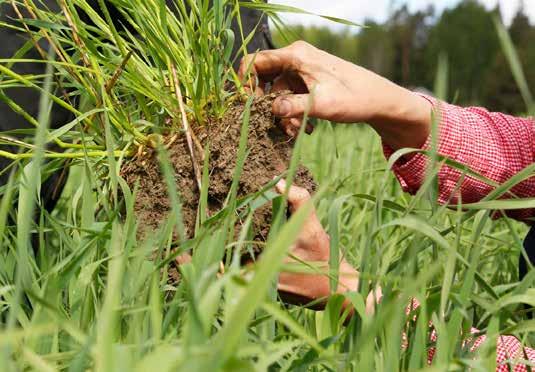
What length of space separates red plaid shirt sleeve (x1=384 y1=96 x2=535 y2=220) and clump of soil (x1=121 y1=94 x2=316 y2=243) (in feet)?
1.14

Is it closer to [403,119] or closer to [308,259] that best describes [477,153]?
[403,119]

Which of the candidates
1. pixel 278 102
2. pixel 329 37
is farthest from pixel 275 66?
pixel 329 37

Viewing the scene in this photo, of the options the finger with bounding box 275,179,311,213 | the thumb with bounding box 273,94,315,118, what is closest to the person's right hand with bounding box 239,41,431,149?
the thumb with bounding box 273,94,315,118

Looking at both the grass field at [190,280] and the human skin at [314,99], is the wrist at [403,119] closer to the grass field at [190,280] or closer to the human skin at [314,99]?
the human skin at [314,99]

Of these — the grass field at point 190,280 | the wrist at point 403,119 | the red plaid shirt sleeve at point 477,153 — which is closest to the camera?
the grass field at point 190,280

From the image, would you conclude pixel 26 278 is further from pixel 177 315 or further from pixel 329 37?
pixel 329 37

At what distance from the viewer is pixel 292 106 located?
111 centimetres

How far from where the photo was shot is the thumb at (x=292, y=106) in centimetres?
111

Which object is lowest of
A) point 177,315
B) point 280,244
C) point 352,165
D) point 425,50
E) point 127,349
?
point 425,50

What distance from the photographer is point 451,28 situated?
1714 inches

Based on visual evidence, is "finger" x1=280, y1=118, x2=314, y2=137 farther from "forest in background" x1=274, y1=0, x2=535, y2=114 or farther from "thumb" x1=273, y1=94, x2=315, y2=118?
"forest in background" x1=274, y1=0, x2=535, y2=114

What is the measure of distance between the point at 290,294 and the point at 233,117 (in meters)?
0.27

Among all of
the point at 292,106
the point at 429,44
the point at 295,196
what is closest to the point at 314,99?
the point at 292,106

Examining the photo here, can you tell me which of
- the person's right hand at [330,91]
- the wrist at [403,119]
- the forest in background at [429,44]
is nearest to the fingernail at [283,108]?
the person's right hand at [330,91]
